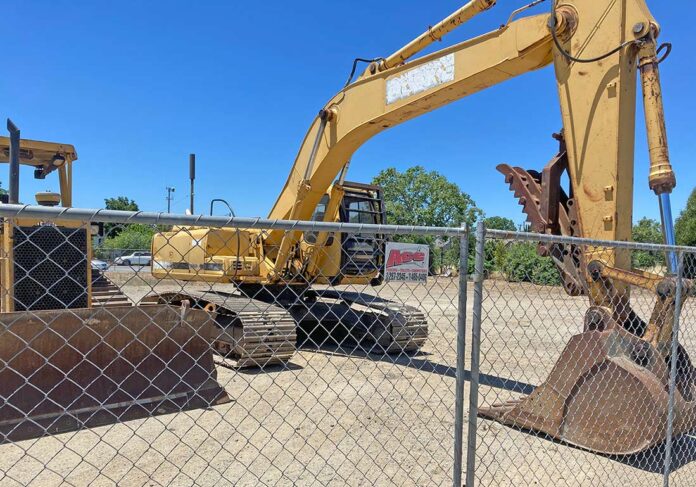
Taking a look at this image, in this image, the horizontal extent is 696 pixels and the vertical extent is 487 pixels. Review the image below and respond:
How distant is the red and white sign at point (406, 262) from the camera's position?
262 cm

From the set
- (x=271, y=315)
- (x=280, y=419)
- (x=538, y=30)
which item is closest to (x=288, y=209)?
(x=271, y=315)

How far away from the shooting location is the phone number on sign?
8.73 feet

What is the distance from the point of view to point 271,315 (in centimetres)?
733

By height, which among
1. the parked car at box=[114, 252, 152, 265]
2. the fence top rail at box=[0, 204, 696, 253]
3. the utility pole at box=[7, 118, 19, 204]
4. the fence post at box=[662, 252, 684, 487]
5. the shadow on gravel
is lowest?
the shadow on gravel

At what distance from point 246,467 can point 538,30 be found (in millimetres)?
4730

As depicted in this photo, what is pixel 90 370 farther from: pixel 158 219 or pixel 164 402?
pixel 158 219

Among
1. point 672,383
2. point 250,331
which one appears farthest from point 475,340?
point 250,331

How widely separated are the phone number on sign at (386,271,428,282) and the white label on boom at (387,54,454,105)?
3.85m

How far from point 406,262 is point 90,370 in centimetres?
347

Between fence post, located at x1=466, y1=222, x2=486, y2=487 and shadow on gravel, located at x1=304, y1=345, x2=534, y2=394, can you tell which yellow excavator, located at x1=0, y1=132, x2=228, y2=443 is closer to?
shadow on gravel, located at x1=304, y1=345, x2=534, y2=394

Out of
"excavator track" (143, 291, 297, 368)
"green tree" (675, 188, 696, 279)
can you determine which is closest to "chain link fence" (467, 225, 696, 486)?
"excavator track" (143, 291, 297, 368)

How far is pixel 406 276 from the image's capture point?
8.77 feet

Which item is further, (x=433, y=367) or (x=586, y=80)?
(x=433, y=367)

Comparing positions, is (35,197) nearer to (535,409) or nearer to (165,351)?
(165,351)
